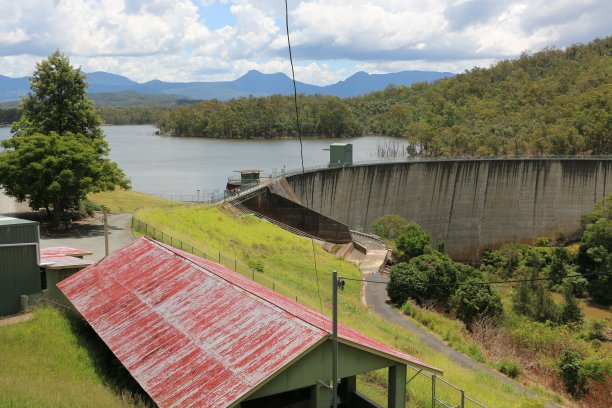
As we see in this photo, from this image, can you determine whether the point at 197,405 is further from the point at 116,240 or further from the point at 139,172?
the point at 139,172

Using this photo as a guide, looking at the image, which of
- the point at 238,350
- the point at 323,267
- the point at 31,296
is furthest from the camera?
the point at 323,267

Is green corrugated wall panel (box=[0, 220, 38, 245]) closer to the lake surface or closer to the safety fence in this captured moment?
the safety fence

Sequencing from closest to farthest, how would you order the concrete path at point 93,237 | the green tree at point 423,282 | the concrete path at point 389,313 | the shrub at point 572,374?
the concrete path at point 389,313, the shrub at point 572,374, the concrete path at point 93,237, the green tree at point 423,282

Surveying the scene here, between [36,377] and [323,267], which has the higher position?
[36,377]

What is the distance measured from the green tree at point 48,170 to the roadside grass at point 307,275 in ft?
13.5

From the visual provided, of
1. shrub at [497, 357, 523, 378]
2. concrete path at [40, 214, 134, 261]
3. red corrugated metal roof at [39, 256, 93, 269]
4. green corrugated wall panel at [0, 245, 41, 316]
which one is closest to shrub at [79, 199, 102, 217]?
concrete path at [40, 214, 134, 261]

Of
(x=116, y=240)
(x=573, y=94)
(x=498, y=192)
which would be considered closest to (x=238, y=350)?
(x=116, y=240)

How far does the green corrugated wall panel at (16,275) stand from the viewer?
19516 millimetres

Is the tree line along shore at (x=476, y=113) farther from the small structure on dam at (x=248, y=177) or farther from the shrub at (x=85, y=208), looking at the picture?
the shrub at (x=85, y=208)

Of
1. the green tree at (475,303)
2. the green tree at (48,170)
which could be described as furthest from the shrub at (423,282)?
the green tree at (48,170)

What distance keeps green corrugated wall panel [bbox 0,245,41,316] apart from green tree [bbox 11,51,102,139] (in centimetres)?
2100

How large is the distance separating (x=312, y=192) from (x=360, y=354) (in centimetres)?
3945

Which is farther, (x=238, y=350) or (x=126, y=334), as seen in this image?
→ (x=126, y=334)

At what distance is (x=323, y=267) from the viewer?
3472 cm
